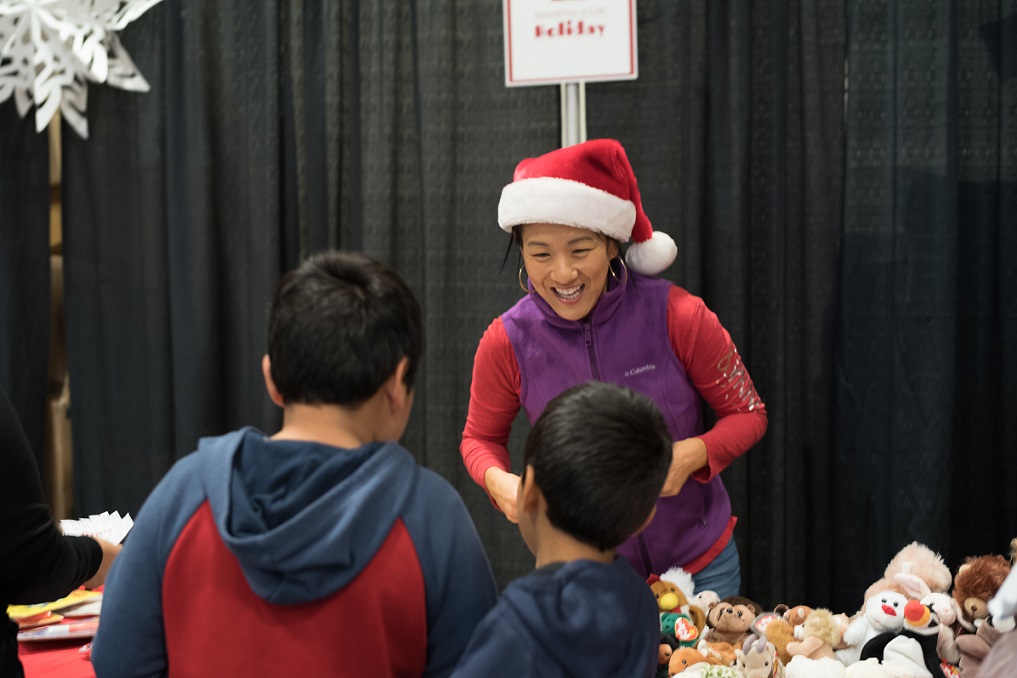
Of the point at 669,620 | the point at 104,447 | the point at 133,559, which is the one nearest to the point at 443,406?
the point at 104,447

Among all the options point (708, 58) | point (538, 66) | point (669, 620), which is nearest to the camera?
point (669, 620)

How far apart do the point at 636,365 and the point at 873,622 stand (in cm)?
58

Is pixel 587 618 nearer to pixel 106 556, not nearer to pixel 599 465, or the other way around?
pixel 599 465

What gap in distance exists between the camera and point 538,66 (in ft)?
7.30

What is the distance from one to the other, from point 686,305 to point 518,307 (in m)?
0.32

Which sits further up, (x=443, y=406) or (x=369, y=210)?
(x=369, y=210)

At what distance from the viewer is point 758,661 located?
53.0 inches

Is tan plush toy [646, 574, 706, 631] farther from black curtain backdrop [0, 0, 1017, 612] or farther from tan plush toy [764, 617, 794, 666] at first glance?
black curtain backdrop [0, 0, 1017, 612]

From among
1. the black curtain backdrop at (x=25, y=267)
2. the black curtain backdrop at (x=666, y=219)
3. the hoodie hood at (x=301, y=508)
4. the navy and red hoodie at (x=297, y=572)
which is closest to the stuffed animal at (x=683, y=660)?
the navy and red hoodie at (x=297, y=572)

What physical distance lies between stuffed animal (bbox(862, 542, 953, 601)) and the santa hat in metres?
0.68

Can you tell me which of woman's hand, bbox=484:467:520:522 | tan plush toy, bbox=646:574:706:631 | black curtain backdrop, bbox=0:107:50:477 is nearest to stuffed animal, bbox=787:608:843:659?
tan plush toy, bbox=646:574:706:631

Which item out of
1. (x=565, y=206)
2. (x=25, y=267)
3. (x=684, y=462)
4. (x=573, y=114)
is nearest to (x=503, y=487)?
(x=684, y=462)

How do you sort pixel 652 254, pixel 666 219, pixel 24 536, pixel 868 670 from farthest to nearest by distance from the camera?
1. pixel 666 219
2. pixel 652 254
3. pixel 868 670
4. pixel 24 536

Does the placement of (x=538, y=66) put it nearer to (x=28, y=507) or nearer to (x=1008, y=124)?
(x=1008, y=124)
